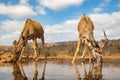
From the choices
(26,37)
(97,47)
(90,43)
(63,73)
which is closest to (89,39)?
(90,43)

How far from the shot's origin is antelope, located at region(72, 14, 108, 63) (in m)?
22.7

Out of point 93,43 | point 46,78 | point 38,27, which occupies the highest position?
point 38,27

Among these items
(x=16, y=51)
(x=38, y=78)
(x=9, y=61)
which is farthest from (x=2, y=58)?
(x=38, y=78)

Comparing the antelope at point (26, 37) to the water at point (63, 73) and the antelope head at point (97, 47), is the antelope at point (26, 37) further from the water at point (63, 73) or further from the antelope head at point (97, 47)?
the antelope head at point (97, 47)

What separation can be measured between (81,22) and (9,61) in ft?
37.0

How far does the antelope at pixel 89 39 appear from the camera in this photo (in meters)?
22.7

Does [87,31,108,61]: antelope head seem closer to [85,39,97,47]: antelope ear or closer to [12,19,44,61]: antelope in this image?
[85,39,97,47]: antelope ear

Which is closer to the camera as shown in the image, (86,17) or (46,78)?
(46,78)

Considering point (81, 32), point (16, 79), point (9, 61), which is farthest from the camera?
point (9, 61)

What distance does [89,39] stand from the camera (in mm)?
23641

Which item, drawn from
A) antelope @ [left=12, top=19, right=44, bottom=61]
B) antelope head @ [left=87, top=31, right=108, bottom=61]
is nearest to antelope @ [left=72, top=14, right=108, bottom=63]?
antelope head @ [left=87, top=31, right=108, bottom=61]

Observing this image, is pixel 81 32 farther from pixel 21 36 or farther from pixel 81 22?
pixel 21 36

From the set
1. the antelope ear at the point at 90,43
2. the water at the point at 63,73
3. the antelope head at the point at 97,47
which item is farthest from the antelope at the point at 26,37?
the antelope head at the point at 97,47

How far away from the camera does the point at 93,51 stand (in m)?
22.9
